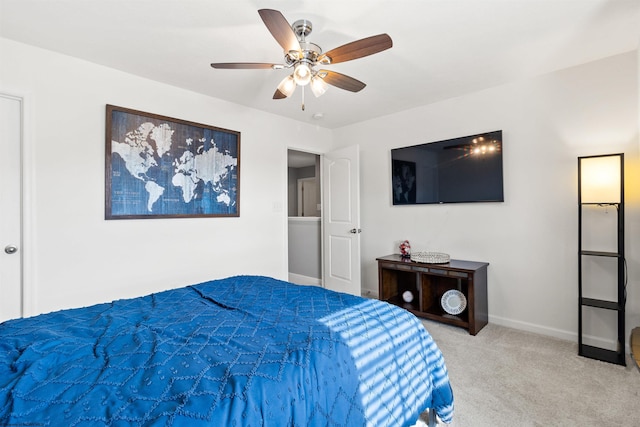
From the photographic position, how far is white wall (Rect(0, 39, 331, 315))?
2.26 meters

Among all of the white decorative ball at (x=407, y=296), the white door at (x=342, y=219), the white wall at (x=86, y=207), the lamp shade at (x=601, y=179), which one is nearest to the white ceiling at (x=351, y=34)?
the white wall at (x=86, y=207)

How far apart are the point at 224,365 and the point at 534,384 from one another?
2111mm

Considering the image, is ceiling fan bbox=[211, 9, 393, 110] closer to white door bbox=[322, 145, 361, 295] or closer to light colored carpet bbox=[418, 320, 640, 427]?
white door bbox=[322, 145, 361, 295]

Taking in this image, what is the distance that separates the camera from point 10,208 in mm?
2203

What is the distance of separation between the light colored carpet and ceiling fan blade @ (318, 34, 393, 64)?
2.14 metres

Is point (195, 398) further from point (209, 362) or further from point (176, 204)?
point (176, 204)

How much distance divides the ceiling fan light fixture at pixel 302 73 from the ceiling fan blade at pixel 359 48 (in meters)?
0.09

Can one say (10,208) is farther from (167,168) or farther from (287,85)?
(287,85)

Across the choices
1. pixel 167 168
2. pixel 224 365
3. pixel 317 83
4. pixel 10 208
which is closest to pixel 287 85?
pixel 317 83

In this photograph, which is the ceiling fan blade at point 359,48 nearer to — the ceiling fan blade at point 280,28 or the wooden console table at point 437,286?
the ceiling fan blade at point 280,28

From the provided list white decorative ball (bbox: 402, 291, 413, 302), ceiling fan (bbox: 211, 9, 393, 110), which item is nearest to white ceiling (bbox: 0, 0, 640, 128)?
ceiling fan (bbox: 211, 9, 393, 110)

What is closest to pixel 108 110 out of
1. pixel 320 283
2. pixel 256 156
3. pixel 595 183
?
pixel 256 156

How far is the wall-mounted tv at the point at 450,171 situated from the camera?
309 cm

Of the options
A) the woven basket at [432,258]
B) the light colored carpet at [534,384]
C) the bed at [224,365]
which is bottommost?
the light colored carpet at [534,384]
